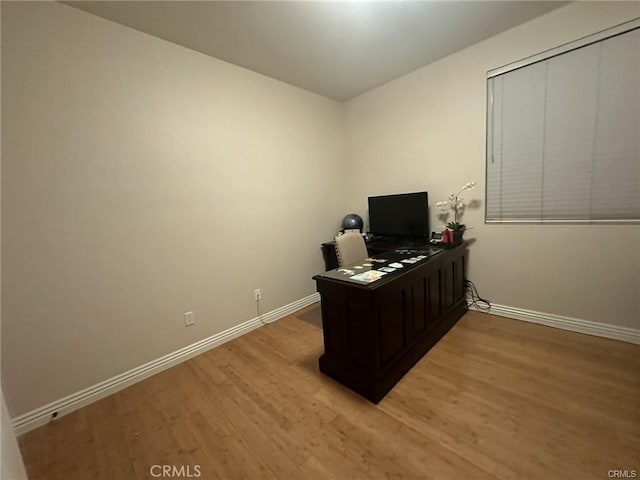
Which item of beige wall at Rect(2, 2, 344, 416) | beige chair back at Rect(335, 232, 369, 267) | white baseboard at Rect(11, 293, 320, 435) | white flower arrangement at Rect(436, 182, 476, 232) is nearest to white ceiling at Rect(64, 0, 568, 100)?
beige wall at Rect(2, 2, 344, 416)

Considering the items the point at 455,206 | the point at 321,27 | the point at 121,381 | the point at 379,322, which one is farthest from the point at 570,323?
the point at 121,381

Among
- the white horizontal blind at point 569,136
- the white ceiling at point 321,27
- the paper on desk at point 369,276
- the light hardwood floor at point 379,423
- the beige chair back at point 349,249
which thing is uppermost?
the white ceiling at point 321,27

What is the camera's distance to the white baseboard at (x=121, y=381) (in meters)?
1.60

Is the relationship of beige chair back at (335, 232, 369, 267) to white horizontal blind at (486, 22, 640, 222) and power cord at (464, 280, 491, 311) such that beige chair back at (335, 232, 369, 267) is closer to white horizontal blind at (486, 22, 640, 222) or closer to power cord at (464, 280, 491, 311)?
power cord at (464, 280, 491, 311)

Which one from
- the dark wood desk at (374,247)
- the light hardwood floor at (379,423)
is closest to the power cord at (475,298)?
the light hardwood floor at (379,423)

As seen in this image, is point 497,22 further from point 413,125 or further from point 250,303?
point 250,303

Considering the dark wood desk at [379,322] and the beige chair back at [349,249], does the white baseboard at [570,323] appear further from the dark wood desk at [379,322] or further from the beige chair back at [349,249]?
the beige chair back at [349,249]

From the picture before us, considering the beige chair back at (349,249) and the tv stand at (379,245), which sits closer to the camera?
the beige chair back at (349,249)

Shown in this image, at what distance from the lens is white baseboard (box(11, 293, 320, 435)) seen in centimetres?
160

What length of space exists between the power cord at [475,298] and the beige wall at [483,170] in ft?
0.23

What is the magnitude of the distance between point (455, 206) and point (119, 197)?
123 inches

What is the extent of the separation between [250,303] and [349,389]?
4.56 ft

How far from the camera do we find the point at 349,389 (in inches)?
68.8

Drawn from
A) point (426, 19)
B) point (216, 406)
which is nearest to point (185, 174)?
point (216, 406)
